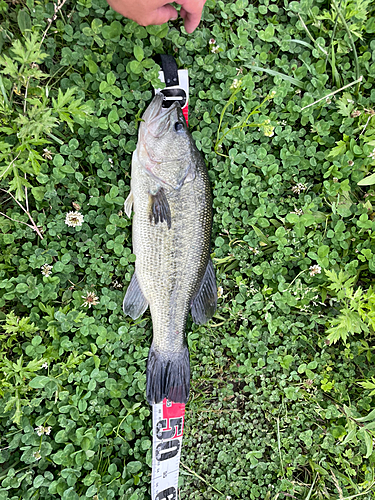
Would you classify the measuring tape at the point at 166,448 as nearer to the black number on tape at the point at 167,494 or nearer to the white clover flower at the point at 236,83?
the black number on tape at the point at 167,494

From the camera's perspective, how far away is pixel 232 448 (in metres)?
2.56

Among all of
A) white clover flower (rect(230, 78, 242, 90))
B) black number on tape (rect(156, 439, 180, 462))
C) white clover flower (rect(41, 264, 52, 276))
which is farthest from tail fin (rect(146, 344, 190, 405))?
white clover flower (rect(230, 78, 242, 90))

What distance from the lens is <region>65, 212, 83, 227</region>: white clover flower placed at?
2159 mm

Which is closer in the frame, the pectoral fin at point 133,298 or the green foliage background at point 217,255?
the green foliage background at point 217,255

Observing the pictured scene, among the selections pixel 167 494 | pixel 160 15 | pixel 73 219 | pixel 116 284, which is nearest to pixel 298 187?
pixel 160 15

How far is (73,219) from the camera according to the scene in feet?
7.11

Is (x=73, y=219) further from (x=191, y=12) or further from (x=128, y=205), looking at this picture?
(x=191, y=12)

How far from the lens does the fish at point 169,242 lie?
2.03m

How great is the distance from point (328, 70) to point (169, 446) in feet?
10.9

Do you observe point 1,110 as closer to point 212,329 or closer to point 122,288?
point 122,288

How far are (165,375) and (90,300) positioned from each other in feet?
2.60

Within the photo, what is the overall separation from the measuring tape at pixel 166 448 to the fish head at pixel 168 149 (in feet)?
5.56

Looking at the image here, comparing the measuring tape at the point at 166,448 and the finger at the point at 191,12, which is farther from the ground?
the finger at the point at 191,12

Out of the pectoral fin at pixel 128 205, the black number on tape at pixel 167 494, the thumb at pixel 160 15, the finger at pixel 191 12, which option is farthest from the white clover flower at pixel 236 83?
the black number on tape at pixel 167 494
